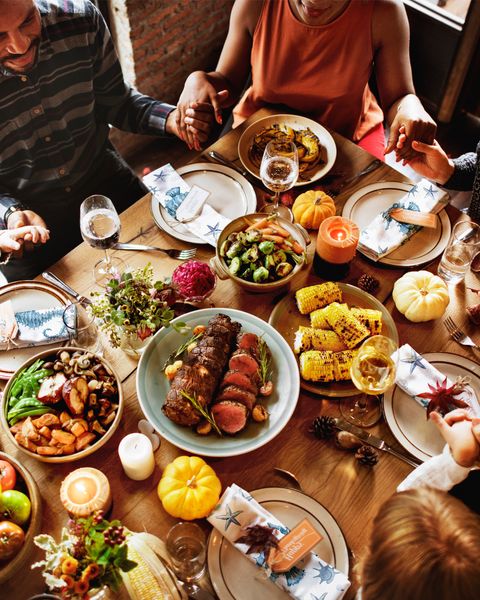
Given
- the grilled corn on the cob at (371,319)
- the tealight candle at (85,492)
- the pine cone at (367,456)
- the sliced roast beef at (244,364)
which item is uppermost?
the grilled corn on the cob at (371,319)

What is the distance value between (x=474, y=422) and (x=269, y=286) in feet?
2.33

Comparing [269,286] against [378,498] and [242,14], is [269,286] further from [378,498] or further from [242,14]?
[242,14]

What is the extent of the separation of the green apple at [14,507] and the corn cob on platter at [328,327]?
2.64 ft

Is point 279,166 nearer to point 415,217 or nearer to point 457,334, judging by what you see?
point 415,217

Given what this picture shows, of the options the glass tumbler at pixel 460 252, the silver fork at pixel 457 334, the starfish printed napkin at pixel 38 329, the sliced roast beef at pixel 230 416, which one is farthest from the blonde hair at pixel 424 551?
A: the starfish printed napkin at pixel 38 329

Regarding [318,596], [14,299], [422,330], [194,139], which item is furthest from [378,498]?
[194,139]

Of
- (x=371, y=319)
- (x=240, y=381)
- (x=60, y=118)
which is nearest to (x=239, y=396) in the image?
(x=240, y=381)

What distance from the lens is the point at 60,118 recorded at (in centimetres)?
233

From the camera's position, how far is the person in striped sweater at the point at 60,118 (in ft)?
6.91

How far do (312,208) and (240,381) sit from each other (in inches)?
28.8

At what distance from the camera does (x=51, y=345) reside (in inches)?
66.9

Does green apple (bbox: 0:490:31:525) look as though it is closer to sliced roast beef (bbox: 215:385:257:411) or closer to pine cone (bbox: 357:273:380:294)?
sliced roast beef (bbox: 215:385:257:411)

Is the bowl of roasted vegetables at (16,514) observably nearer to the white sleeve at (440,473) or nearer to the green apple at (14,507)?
the green apple at (14,507)

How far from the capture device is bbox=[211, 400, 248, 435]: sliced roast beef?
1.50 m
